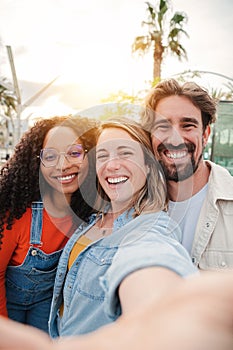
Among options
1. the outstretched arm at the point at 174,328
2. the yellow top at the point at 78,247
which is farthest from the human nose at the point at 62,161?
the outstretched arm at the point at 174,328

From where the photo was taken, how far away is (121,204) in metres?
2.26

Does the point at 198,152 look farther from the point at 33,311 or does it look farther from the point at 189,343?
the point at 189,343

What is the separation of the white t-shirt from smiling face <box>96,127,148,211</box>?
0.37 metres

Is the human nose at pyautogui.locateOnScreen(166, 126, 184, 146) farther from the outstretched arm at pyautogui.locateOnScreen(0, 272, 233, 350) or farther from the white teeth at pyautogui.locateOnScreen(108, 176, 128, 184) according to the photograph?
the outstretched arm at pyautogui.locateOnScreen(0, 272, 233, 350)

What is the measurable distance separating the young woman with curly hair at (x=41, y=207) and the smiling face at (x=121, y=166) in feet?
1.51

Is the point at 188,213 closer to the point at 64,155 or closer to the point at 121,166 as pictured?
the point at 121,166

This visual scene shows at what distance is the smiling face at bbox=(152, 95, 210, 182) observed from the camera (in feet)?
8.79

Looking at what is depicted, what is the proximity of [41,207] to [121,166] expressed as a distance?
75 cm

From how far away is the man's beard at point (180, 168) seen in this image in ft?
8.70

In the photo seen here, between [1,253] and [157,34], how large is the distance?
22.6 m

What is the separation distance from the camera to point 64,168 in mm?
2711

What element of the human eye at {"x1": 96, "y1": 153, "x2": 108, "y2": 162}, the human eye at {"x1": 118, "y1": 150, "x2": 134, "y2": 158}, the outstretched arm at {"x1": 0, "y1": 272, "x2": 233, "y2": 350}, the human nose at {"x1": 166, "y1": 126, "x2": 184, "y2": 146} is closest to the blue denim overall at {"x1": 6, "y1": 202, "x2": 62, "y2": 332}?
the human eye at {"x1": 96, "y1": 153, "x2": 108, "y2": 162}

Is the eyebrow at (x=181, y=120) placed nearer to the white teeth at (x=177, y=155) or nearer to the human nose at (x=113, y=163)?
the white teeth at (x=177, y=155)

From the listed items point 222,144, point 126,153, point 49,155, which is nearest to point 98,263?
point 126,153
